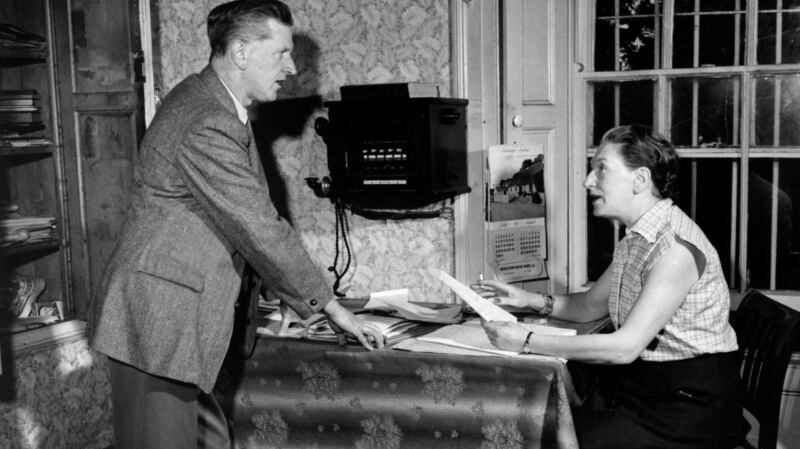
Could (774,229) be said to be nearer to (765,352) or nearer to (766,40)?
(766,40)

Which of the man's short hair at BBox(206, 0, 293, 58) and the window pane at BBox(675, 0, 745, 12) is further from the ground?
the window pane at BBox(675, 0, 745, 12)

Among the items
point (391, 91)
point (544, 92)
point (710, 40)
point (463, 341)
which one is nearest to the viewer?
point (463, 341)

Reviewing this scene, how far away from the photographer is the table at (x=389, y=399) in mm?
2195

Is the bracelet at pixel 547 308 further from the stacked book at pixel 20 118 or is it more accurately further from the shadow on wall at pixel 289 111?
the stacked book at pixel 20 118

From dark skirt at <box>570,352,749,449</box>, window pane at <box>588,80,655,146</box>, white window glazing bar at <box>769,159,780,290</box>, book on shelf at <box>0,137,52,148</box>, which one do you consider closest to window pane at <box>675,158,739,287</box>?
white window glazing bar at <box>769,159,780,290</box>

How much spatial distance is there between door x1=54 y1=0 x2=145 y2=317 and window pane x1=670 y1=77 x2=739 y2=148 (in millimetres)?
2061

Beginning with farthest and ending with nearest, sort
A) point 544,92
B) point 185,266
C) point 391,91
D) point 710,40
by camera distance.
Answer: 1. point 544,92
2. point 710,40
3. point 391,91
4. point 185,266

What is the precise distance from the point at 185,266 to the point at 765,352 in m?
1.56

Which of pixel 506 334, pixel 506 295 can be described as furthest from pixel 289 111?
pixel 506 334

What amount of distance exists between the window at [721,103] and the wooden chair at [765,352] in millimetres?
710

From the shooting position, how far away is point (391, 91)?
303 centimetres

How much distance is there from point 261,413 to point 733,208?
1.87 m

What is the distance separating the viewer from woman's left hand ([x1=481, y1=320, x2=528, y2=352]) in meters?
2.23

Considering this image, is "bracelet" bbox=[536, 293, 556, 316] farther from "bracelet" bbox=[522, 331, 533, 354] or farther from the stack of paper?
"bracelet" bbox=[522, 331, 533, 354]
